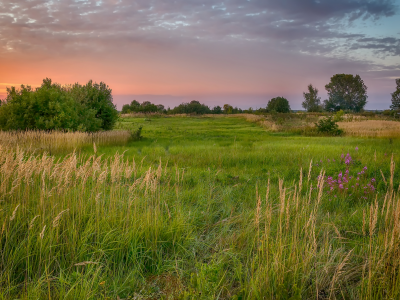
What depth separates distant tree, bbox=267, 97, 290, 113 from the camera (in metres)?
74.8

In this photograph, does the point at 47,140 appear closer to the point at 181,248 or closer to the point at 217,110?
the point at 181,248

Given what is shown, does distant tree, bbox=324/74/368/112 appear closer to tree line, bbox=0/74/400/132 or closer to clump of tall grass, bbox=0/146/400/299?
tree line, bbox=0/74/400/132

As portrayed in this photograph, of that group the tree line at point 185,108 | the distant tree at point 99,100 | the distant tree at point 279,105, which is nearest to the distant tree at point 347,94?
the distant tree at point 279,105

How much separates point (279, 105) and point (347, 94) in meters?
27.8

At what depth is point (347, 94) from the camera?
281 ft

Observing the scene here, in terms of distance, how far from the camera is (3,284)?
2871 millimetres

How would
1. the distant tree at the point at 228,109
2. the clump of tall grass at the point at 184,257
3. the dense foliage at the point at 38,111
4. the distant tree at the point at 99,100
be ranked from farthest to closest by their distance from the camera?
the distant tree at the point at 228,109 → the distant tree at the point at 99,100 → the dense foliage at the point at 38,111 → the clump of tall grass at the point at 184,257

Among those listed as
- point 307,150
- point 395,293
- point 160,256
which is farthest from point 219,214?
point 307,150

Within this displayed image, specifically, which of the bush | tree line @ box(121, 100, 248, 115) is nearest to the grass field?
the bush

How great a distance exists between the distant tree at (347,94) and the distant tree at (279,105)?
19.9 m

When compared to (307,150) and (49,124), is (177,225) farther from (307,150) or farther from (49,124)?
(49,124)

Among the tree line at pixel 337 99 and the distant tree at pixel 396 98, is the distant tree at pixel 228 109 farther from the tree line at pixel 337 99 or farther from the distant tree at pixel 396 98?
the distant tree at pixel 396 98

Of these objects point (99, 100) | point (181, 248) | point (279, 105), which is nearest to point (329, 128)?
point (99, 100)

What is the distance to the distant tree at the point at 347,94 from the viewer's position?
84875 mm
